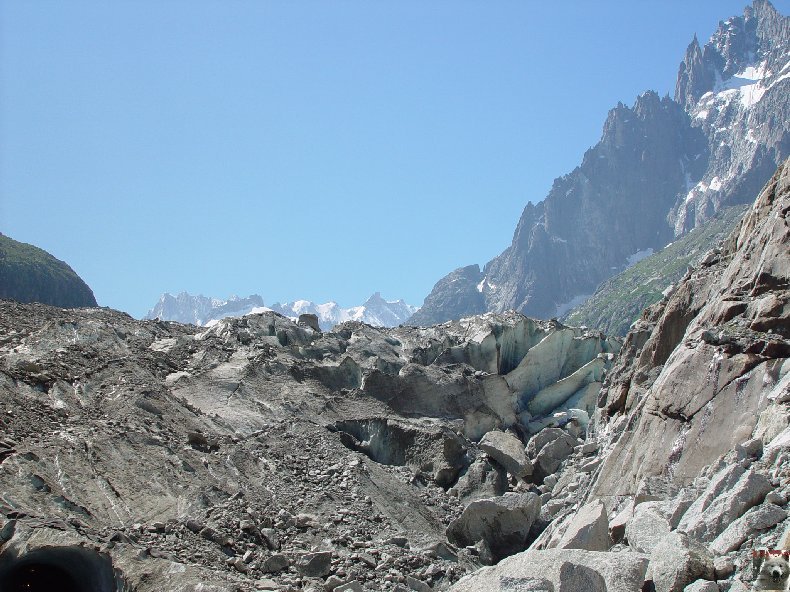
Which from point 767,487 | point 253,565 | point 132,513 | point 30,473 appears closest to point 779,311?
point 767,487

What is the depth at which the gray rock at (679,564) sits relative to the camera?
15031mm

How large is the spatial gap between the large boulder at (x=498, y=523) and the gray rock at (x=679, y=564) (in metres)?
16.2

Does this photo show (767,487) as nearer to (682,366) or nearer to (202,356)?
(682,366)

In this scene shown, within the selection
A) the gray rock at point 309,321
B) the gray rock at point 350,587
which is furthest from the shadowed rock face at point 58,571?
the gray rock at point 309,321

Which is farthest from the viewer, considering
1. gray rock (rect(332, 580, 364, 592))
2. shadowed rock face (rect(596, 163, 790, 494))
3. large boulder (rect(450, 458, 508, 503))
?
large boulder (rect(450, 458, 508, 503))

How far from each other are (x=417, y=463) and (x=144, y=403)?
48.9ft

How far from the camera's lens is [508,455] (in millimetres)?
43000

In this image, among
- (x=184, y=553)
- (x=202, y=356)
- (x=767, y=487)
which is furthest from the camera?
(x=202, y=356)

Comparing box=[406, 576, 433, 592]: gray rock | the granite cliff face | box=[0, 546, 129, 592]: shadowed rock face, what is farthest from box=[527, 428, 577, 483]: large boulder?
box=[0, 546, 129, 592]: shadowed rock face

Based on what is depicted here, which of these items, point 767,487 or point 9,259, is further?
point 9,259

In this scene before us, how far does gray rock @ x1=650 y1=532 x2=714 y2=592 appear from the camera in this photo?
15.0m

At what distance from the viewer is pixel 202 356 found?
49344 mm

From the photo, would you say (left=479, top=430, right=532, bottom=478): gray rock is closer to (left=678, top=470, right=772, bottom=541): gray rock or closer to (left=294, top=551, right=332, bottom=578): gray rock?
(left=294, top=551, right=332, bottom=578): gray rock

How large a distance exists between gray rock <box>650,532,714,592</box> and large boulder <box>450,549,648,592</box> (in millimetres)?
321
